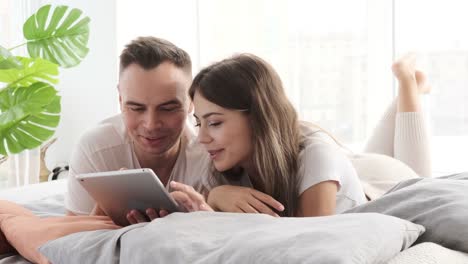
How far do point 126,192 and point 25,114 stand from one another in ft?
4.46

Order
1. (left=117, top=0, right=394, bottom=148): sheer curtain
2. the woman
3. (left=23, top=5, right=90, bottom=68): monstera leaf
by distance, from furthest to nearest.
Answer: (left=117, top=0, right=394, bottom=148): sheer curtain, (left=23, top=5, right=90, bottom=68): monstera leaf, the woman

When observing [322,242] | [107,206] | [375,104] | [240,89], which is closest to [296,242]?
[322,242]

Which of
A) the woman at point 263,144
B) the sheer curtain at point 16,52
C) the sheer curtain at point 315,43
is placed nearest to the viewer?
the woman at point 263,144

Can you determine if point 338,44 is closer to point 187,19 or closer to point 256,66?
point 187,19

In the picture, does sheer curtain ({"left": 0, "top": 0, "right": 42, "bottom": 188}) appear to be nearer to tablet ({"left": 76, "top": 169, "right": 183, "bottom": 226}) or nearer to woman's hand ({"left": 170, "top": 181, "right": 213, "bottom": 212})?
tablet ({"left": 76, "top": 169, "right": 183, "bottom": 226})

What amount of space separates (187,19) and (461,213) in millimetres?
3697

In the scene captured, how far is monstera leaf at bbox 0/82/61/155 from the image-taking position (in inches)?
113

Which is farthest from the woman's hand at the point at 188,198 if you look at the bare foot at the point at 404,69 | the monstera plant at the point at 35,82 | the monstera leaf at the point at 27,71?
the bare foot at the point at 404,69

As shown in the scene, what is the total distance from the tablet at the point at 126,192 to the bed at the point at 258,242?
0.13 m

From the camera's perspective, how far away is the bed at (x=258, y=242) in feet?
3.75

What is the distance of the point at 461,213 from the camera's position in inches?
55.4

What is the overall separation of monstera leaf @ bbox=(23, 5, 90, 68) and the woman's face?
130 centimetres

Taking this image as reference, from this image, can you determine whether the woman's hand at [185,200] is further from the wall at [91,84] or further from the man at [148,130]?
the wall at [91,84]

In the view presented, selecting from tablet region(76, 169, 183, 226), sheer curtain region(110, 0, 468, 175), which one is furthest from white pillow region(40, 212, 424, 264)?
sheer curtain region(110, 0, 468, 175)
